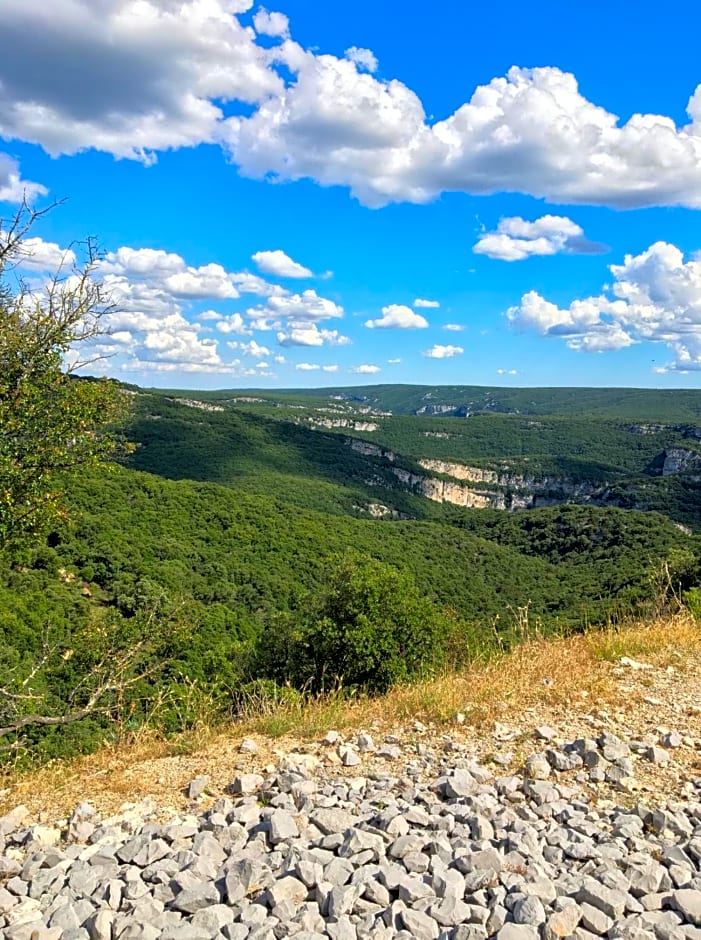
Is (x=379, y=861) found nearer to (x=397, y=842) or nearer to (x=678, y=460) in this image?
(x=397, y=842)

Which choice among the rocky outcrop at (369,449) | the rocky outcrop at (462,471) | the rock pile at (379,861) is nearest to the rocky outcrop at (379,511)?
the rocky outcrop at (369,449)

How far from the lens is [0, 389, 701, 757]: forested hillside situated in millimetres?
9938

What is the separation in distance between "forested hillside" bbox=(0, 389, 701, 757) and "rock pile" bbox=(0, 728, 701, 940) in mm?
2288

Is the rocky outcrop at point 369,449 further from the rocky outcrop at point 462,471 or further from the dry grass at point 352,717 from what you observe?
Result: the dry grass at point 352,717

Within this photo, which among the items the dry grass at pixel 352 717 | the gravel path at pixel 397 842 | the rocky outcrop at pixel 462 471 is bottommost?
the rocky outcrop at pixel 462 471

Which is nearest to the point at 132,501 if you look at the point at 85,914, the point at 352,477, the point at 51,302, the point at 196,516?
the point at 196,516

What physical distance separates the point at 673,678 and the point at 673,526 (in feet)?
303

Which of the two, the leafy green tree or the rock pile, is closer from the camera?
the rock pile

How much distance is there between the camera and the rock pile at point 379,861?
9.77ft

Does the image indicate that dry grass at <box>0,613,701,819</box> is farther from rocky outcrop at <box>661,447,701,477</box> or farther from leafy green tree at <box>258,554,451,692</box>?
rocky outcrop at <box>661,447,701,477</box>

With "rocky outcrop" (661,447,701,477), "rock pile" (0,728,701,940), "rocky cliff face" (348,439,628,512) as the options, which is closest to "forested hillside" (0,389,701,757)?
"rock pile" (0,728,701,940)

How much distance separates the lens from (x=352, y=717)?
6.03m

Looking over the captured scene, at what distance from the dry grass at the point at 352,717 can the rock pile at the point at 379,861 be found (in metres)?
0.39

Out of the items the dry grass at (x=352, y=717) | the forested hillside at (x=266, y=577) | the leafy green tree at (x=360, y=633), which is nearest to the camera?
the dry grass at (x=352, y=717)
